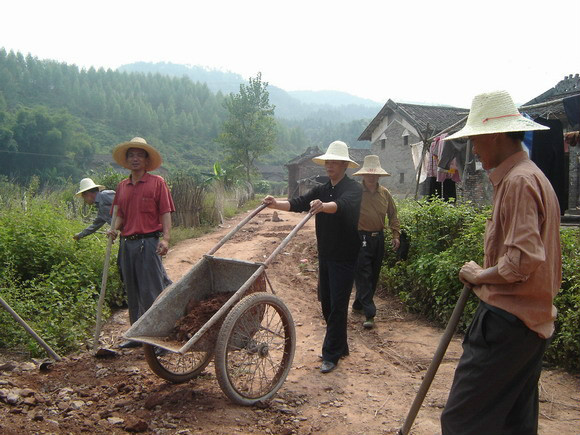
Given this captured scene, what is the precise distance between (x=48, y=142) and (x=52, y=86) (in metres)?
35.0

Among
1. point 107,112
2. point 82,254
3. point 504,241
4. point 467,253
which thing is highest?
point 107,112

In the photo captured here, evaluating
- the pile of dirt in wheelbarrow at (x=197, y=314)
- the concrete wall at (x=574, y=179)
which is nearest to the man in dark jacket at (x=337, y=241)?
the pile of dirt in wheelbarrow at (x=197, y=314)

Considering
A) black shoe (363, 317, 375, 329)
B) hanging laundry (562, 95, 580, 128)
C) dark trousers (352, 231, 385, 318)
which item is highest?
hanging laundry (562, 95, 580, 128)

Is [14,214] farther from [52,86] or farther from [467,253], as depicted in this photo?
[52,86]

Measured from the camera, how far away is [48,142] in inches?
1699

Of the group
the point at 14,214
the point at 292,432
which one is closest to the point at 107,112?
the point at 14,214

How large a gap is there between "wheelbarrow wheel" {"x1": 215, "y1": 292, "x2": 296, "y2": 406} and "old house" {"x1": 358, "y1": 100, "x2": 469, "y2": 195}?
19.9 meters

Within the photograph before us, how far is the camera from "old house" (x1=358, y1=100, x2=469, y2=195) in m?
23.1

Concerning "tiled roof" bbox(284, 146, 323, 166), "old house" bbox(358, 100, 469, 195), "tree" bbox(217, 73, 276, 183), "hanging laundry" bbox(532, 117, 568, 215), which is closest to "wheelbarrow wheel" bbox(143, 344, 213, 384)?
"hanging laundry" bbox(532, 117, 568, 215)

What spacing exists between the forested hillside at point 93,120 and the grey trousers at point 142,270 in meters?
36.7

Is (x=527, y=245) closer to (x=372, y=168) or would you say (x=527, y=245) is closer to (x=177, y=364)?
(x=177, y=364)

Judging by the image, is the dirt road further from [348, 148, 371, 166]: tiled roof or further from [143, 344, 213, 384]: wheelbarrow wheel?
[348, 148, 371, 166]: tiled roof

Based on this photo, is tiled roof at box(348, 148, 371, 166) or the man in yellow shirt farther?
tiled roof at box(348, 148, 371, 166)

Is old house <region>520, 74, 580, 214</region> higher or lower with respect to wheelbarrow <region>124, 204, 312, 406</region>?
higher
